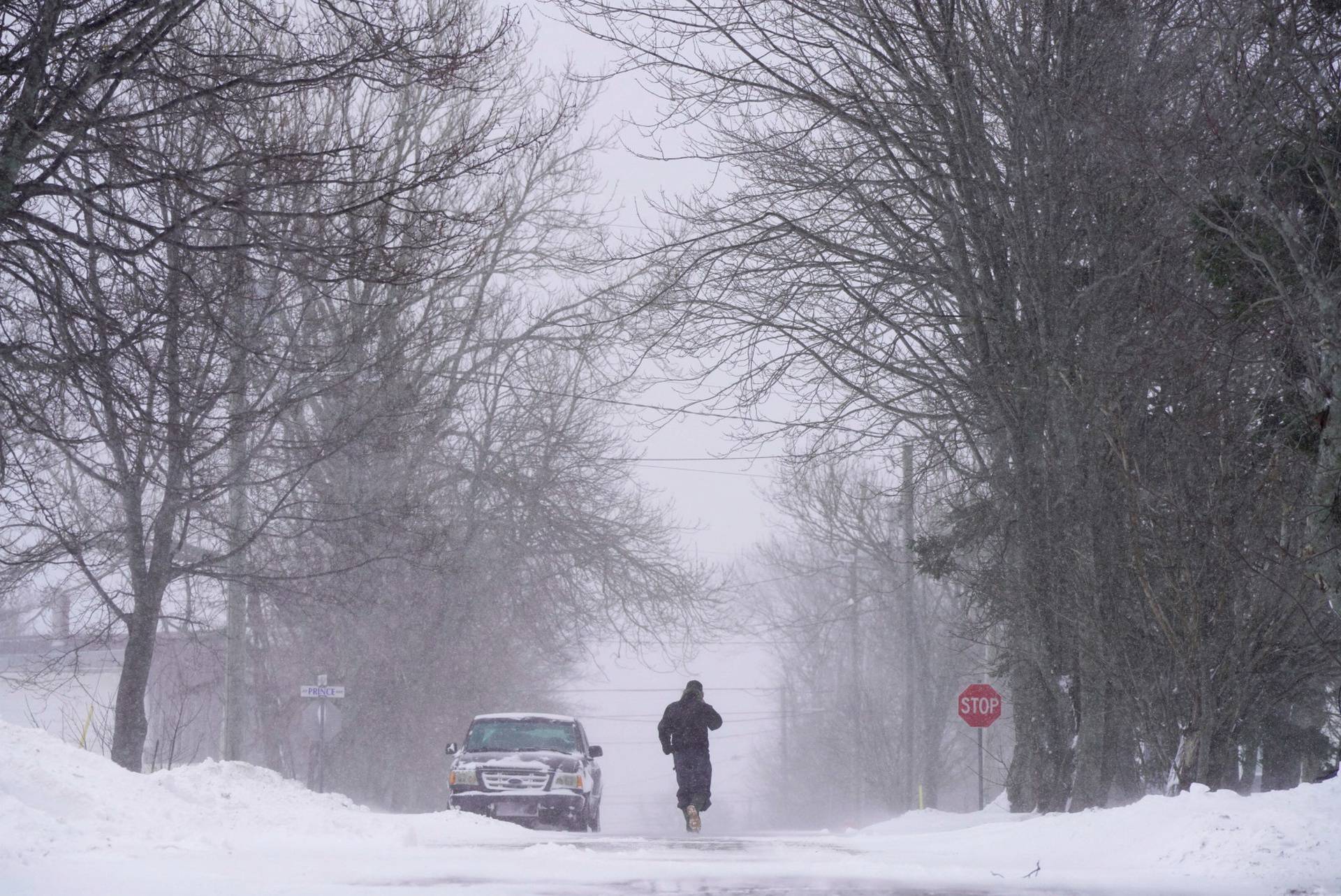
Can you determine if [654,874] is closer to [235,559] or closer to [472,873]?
[472,873]

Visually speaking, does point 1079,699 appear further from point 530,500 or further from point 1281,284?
point 530,500

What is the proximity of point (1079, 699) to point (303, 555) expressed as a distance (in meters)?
10.8

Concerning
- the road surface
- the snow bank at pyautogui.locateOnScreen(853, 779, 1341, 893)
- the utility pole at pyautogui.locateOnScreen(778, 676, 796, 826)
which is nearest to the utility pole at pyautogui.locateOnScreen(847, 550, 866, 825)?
the utility pole at pyautogui.locateOnScreen(778, 676, 796, 826)

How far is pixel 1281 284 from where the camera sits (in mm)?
9883

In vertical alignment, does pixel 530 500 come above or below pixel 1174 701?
above

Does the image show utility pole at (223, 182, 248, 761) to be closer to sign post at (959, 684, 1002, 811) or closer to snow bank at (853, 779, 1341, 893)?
snow bank at (853, 779, 1341, 893)

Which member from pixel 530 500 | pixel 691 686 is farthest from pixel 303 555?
pixel 530 500

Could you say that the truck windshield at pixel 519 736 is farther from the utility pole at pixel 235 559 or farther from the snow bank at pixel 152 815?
the snow bank at pixel 152 815

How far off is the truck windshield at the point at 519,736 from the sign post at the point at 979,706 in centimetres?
684

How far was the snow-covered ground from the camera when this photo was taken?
7.83 meters

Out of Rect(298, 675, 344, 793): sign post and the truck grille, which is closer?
the truck grille

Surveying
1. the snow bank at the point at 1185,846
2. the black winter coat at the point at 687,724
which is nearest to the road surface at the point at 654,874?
the snow bank at the point at 1185,846

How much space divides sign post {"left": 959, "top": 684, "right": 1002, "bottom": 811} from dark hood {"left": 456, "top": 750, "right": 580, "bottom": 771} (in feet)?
24.4

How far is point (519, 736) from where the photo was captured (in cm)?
1919
